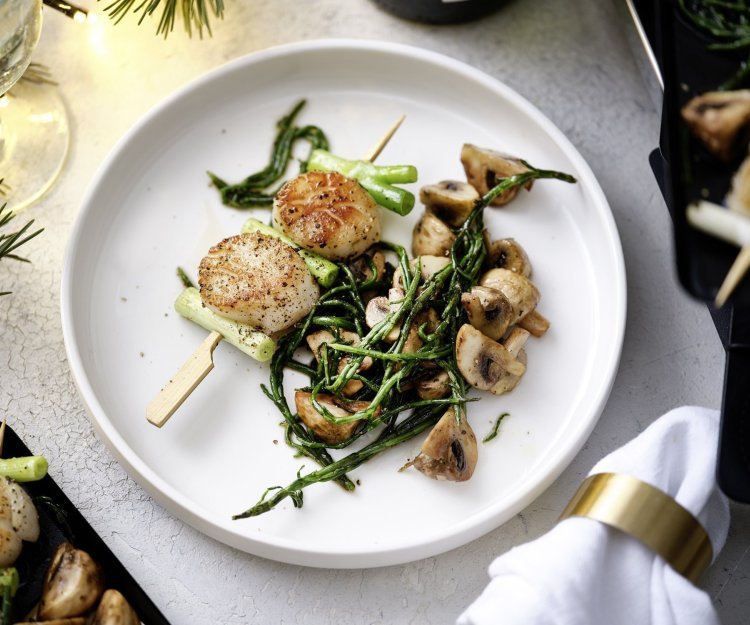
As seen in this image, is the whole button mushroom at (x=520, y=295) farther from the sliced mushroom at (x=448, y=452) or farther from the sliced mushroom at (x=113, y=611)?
the sliced mushroom at (x=113, y=611)

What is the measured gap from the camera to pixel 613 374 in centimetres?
293

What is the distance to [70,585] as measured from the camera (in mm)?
2547

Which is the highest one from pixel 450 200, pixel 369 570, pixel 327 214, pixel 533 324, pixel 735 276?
pixel 735 276

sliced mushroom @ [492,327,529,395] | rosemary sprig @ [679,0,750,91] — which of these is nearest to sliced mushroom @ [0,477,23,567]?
sliced mushroom @ [492,327,529,395]

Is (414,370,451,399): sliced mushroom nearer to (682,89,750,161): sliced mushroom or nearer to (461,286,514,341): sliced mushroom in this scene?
(461,286,514,341): sliced mushroom

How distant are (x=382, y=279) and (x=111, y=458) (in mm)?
1135

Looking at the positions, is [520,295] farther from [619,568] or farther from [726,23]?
[726,23]

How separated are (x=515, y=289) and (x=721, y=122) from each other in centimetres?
95

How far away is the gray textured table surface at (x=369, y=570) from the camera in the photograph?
2.84 m

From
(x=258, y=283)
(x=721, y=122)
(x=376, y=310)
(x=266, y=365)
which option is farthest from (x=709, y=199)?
(x=266, y=365)

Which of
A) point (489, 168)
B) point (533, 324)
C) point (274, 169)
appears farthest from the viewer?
point (274, 169)

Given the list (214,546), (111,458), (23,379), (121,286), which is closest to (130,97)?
(121,286)

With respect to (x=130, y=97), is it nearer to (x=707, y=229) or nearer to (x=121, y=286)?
(x=121, y=286)

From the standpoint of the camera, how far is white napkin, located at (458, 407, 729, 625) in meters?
2.46
